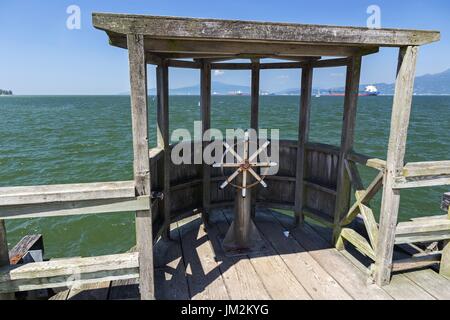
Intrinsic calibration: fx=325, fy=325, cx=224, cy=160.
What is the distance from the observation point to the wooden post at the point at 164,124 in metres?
4.43

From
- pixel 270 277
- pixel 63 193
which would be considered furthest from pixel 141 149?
pixel 270 277

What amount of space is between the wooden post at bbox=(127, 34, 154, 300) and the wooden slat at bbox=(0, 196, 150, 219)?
3.7 inches

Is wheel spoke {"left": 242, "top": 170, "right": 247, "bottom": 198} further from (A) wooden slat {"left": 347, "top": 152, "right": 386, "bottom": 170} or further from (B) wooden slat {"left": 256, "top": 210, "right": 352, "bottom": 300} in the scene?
(A) wooden slat {"left": 347, "top": 152, "right": 386, "bottom": 170}

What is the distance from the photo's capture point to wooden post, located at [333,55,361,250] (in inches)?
167

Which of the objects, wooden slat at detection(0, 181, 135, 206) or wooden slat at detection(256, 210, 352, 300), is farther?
wooden slat at detection(256, 210, 352, 300)

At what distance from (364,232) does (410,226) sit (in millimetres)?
1197

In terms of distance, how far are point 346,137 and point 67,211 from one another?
11.4 feet

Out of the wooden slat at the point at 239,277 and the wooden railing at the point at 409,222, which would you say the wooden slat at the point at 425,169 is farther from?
the wooden slat at the point at 239,277

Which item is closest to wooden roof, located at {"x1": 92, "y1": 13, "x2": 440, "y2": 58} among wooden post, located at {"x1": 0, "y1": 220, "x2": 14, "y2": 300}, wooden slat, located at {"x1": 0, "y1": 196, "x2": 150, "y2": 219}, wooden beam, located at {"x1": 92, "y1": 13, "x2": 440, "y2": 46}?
wooden beam, located at {"x1": 92, "y1": 13, "x2": 440, "y2": 46}

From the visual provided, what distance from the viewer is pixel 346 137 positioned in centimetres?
440

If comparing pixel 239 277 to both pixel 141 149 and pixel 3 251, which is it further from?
pixel 3 251

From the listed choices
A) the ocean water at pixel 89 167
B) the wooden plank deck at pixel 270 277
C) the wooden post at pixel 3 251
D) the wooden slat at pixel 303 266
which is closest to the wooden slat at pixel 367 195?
the wooden plank deck at pixel 270 277

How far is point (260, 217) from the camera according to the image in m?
5.98
